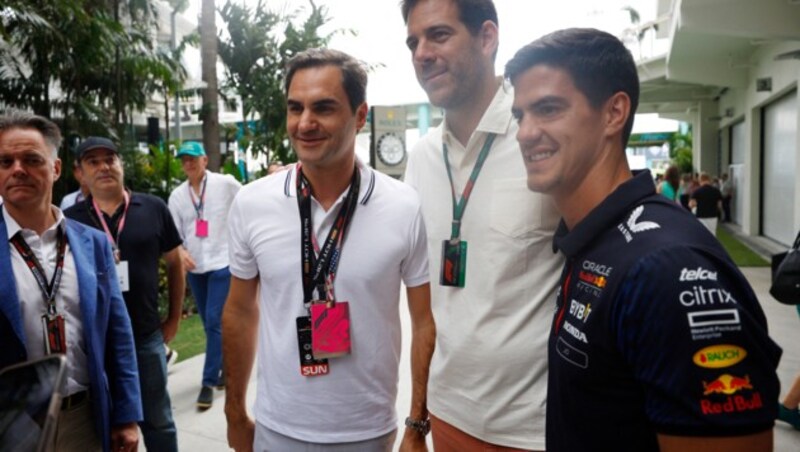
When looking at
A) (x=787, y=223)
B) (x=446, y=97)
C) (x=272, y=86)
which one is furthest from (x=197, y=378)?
(x=787, y=223)

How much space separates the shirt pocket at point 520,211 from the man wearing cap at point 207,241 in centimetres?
332

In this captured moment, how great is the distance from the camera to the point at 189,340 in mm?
6680

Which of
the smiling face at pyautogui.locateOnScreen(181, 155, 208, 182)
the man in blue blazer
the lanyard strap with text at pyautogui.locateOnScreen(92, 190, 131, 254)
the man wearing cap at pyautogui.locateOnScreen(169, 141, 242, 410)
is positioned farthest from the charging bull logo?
the smiling face at pyautogui.locateOnScreen(181, 155, 208, 182)

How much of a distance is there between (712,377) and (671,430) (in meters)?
0.13

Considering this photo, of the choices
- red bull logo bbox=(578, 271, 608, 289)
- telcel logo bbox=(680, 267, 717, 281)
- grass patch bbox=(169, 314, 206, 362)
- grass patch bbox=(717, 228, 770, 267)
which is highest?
telcel logo bbox=(680, 267, 717, 281)

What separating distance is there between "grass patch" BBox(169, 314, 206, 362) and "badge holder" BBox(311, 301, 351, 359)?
4.59 metres

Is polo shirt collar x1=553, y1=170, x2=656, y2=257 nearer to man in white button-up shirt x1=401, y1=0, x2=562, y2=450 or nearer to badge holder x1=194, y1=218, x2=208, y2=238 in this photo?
man in white button-up shirt x1=401, y1=0, x2=562, y2=450

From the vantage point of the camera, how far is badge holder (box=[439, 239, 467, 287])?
1.95 meters

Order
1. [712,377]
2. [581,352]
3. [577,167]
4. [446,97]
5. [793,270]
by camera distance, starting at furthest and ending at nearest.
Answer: [793,270], [446,97], [577,167], [581,352], [712,377]

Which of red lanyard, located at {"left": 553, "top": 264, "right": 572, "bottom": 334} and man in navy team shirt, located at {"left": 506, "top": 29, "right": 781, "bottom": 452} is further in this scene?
red lanyard, located at {"left": 553, "top": 264, "right": 572, "bottom": 334}

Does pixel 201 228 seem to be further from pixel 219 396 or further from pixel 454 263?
pixel 454 263

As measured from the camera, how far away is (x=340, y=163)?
2.06m

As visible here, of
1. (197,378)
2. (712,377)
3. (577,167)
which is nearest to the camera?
(712,377)

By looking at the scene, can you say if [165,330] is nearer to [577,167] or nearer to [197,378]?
[197,378]
